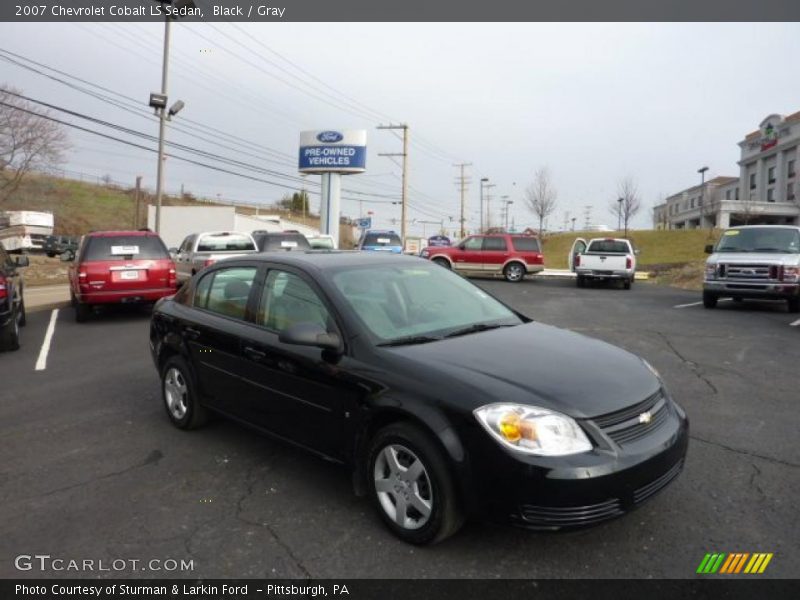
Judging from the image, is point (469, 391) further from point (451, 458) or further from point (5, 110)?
point (5, 110)

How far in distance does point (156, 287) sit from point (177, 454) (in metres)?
7.60

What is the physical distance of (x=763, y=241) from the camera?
13.5 m

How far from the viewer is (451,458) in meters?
2.91

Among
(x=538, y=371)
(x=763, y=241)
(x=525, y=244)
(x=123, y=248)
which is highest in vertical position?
(x=525, y=244)

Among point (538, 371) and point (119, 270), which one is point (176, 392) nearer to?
point (538, 371)

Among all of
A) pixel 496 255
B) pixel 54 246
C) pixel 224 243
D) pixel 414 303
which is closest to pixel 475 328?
pixel 414 303

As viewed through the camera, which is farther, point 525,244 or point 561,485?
point 525,244

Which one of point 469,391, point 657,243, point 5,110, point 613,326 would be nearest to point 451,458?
point 469,391

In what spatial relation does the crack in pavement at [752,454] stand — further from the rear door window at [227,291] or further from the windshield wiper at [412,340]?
the rear door window at [227,291]

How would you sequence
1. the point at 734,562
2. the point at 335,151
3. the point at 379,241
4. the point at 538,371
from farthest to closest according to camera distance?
the point at 335,151, the point at 379,241, the point at 538,371, the point at 734,562

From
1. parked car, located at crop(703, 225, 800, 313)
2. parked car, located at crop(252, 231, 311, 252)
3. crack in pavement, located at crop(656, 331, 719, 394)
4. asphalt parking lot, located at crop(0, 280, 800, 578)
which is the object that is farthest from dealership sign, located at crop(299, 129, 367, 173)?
asphalt parking lot, located at crop(0, 280, 800, 578)

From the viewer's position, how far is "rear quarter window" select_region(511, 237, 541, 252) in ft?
77.8

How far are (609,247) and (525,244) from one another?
11.6 ft

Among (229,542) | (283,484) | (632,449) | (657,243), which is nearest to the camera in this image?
(632,449)
